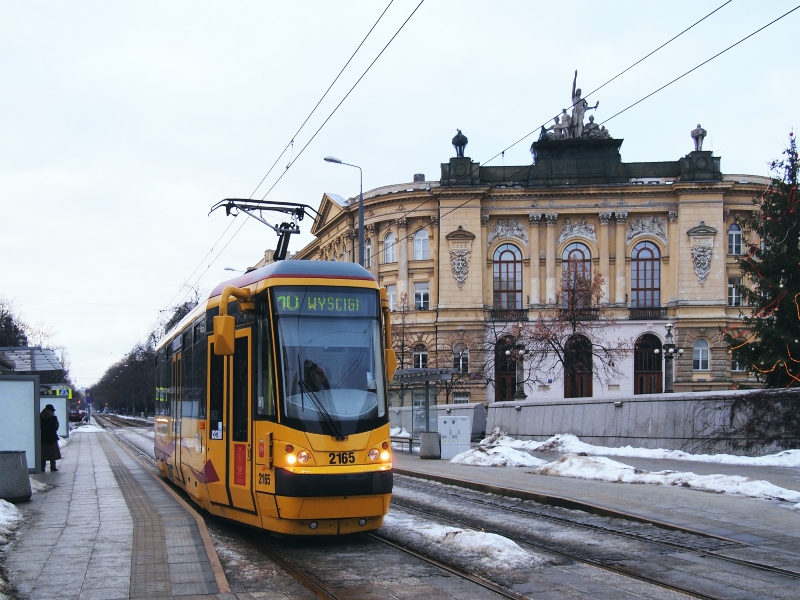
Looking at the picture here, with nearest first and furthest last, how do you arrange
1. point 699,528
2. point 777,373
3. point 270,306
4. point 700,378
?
point 270,306 < point 699,528 < point 777,373 < point 700,378

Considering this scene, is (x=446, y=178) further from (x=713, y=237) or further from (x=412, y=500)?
(x=412, y=500)

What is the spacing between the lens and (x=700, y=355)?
2522 inches

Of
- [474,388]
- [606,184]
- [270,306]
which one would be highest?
[606,184]

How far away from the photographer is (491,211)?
6675cm

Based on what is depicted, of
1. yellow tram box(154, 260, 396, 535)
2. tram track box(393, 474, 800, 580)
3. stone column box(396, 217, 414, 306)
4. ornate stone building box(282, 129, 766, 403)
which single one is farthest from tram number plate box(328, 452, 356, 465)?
stone column box(396, 217, 414, 306)

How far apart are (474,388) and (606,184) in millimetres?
17899

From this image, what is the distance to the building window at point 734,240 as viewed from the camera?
65.9 meters

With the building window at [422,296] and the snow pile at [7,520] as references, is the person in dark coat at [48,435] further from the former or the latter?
the building window at [422,296]

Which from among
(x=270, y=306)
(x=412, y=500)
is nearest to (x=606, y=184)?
(x=412, y=500)

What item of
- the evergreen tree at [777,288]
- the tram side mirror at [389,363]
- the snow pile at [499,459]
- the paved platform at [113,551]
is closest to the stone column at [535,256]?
the evergreen tree at [777,288]

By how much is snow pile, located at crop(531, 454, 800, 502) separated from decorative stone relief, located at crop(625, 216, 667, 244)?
49.0 meters

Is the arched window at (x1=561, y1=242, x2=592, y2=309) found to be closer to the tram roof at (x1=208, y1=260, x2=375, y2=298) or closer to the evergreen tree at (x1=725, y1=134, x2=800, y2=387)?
the evergreen tree at (x1=725, y1=134, x2=800, y2=387)

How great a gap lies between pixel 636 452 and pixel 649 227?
44.6 m

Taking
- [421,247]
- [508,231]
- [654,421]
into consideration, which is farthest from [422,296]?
[654,421]
